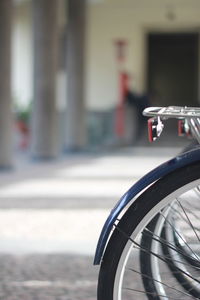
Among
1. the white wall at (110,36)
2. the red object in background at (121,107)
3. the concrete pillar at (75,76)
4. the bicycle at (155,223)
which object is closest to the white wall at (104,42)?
the white wall at (110,36)

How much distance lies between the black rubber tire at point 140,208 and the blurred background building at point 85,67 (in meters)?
10.8

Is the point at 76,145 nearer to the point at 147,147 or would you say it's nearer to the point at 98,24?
the point at 147,147

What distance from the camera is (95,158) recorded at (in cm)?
1655

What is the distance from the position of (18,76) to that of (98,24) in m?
3.26

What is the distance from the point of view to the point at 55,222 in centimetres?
750

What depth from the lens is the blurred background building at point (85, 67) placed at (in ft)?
50.6

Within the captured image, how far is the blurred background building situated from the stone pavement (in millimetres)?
1568

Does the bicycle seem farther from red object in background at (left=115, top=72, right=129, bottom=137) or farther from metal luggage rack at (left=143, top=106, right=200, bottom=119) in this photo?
red object in background at (left=115, top=72, right=129, bottom=137)

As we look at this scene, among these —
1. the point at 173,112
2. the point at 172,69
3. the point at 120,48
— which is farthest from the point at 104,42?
the point at 173,112

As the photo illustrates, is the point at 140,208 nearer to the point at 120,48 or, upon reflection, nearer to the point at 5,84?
the point at 5,84

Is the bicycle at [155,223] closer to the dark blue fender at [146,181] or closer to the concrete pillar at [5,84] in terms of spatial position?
the dark blue fender at [146,181]

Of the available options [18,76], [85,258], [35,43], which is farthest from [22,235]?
[18,76]

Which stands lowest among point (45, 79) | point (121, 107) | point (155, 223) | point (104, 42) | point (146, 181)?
point (121, 107)

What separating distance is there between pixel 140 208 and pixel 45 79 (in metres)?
13.0
